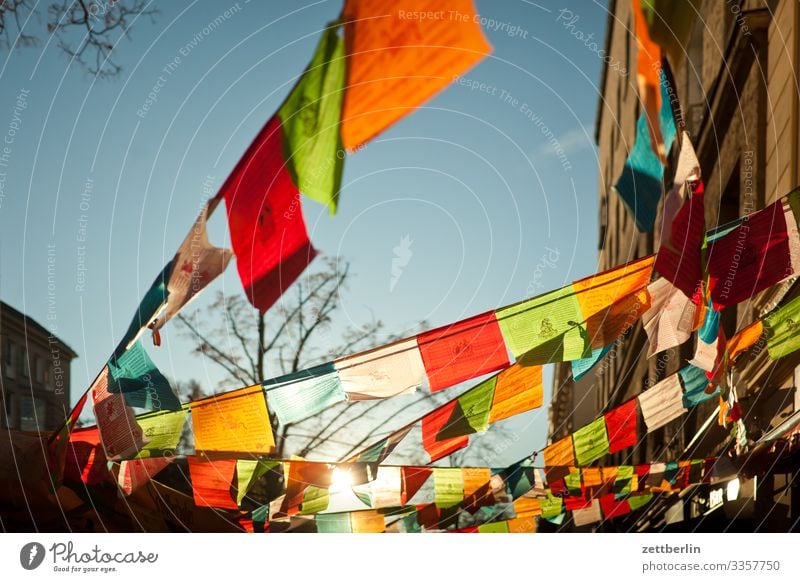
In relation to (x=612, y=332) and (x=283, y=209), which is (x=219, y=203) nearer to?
(x=283, y=209)

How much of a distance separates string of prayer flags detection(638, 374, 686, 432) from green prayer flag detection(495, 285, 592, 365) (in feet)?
4.91

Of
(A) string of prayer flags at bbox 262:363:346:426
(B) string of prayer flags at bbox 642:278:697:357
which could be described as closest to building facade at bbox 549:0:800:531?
(B) string of prayer flags at bbox 642:278:697:357

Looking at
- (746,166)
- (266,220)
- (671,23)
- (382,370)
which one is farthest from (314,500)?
(746,166)

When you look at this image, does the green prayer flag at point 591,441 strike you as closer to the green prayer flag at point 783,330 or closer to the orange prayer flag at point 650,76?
the green prayer flag at point 783,330

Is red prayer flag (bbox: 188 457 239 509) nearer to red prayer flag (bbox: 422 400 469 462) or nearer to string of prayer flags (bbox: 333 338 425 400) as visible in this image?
string of prayer flags (bbox: 333 338 425 400)

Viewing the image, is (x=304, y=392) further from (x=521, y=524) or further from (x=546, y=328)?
(x=521, y=524)

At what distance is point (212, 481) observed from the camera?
6.45 m

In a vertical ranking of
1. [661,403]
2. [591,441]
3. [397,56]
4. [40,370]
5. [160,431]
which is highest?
[397,56]

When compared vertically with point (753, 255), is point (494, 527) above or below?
below

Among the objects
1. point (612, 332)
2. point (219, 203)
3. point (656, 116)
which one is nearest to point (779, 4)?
point (656, 116)

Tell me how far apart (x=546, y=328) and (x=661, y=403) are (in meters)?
1.92

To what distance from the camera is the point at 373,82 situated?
7.12 m

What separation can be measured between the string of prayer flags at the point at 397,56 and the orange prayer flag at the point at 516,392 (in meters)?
2.28
